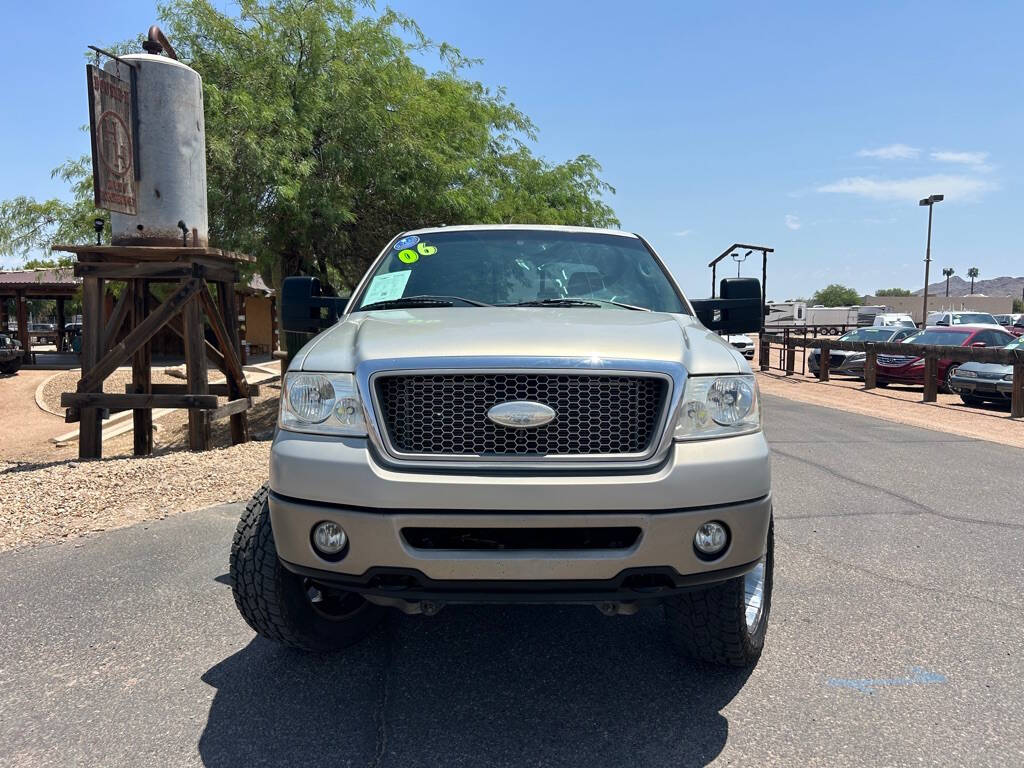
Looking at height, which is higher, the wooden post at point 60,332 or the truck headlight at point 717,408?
the truck headlight at point 717,408

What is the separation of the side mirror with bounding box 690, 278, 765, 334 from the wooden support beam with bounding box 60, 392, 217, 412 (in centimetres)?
574

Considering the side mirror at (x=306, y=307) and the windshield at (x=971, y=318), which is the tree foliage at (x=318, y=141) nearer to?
the side mirror at (x=306, y=307)

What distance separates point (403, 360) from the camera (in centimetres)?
260

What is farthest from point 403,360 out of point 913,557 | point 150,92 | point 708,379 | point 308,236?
point 308,236

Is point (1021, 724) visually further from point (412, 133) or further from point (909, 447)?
point (412, 133)

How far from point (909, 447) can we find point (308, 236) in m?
8.77

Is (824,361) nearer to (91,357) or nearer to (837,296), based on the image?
(91,357)

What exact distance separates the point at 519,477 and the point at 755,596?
131 cm

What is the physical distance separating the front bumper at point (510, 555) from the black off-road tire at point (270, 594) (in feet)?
1.60

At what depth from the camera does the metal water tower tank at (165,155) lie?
7.88m

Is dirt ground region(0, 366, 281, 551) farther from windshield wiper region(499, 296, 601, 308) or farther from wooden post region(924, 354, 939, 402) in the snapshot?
wooden post region(924, 354, 939, 402)

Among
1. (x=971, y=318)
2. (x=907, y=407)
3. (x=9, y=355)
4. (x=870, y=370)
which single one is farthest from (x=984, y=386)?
(x=9, y=355)

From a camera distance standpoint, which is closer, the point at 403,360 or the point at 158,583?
the point at 403,360

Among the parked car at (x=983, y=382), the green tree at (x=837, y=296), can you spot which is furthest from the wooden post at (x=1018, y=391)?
the green tree at (x=837, y=296)
